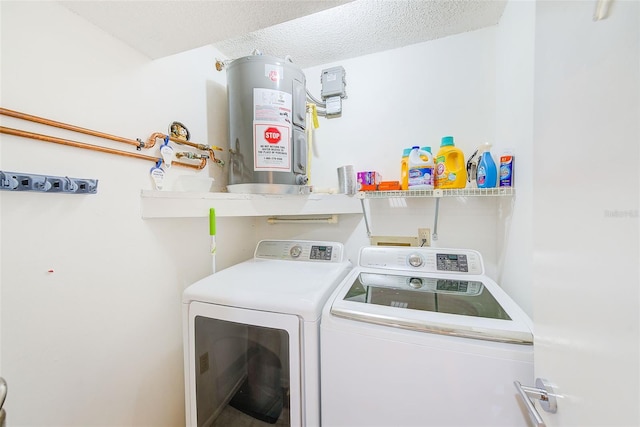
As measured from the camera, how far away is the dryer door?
39.6 inches

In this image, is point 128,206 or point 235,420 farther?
point 235,420

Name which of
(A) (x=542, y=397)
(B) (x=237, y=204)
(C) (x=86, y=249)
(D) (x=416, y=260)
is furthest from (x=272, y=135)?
(A) (x=542, y=397)

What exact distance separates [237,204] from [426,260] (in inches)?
44.8

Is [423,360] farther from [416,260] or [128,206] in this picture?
[128,206]

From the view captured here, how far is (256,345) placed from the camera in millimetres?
1268

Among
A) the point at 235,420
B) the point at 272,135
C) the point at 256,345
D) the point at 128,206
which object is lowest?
the point at 235,420

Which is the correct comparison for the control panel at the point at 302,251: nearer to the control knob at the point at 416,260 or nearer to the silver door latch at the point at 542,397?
the control knob at the point at 416,260

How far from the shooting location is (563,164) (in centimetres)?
51

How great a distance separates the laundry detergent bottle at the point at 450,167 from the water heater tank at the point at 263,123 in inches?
33.2

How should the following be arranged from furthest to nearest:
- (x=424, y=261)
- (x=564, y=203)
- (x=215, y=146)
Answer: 1. (x=215, y=146)
2. (x=424, y=261)
3. (x=564, y=203)

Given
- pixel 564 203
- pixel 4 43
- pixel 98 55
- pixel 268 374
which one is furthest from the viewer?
pixel 268 374

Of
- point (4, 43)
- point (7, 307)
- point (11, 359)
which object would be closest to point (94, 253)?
point (7, 307)

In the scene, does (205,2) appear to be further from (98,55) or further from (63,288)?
(63,288)

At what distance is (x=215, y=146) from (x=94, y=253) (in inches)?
37.2
